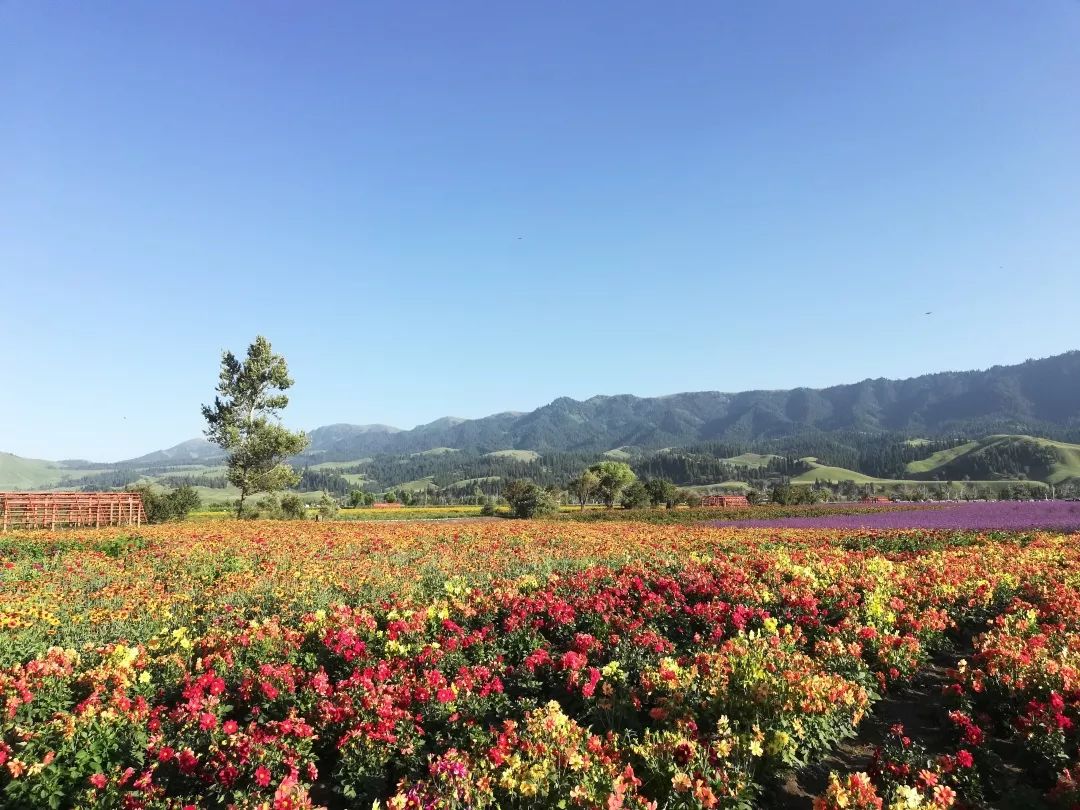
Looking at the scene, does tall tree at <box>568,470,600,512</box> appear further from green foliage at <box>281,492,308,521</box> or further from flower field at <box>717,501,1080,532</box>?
flower field at <box>717,501,1080,532</box>

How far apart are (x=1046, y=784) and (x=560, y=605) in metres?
4.85

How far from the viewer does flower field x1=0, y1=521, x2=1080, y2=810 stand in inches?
172

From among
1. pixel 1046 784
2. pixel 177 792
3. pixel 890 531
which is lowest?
pixel 890 531

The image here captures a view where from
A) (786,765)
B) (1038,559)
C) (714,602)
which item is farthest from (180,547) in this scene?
(1038,559)

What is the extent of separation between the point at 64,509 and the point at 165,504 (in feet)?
31.5

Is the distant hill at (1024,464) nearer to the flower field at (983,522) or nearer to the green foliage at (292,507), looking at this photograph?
the flower field at (983,522)

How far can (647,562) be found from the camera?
12344 millimetres

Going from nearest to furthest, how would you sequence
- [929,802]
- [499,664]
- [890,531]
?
[929,802]
[499,664]
[890,531]

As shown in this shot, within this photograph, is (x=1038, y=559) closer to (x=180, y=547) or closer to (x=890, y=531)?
(x=890, y=531)

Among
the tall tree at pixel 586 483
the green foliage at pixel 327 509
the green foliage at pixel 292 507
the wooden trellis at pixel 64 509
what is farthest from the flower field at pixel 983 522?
the tall tree at pixel 586 483

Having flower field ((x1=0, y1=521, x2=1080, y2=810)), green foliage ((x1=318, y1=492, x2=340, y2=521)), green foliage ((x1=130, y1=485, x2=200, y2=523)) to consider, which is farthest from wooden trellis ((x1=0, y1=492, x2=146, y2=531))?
flower field ((x1=0, y1=521, x2=1080, y2=810))

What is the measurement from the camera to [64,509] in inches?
1236

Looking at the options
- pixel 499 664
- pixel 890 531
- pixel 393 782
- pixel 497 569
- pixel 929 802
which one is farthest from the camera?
pixel 890 531

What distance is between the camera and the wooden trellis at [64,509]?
29344 mm
